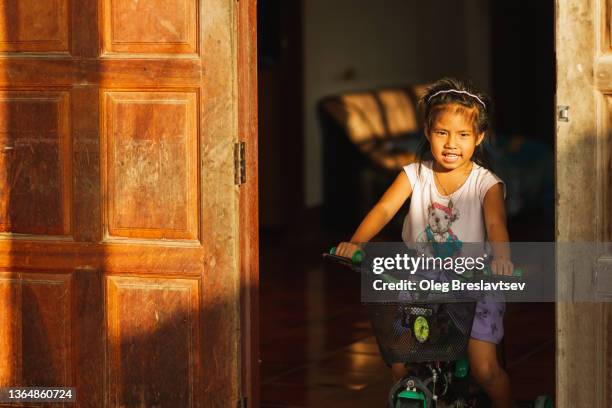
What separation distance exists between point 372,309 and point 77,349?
119 centimetres

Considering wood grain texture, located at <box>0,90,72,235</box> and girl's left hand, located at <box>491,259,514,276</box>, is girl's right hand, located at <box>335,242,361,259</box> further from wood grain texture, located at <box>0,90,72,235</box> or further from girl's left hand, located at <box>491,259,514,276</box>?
wood grain texture, located at <box>0,90,72,235</box>

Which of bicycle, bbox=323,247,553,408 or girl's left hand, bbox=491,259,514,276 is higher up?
girl's left hand, bbox=491,259,514,276

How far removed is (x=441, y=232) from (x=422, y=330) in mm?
505

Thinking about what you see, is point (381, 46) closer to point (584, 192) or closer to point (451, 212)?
point (451, 212)

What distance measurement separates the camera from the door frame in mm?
4480

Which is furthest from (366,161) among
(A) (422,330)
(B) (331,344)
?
(A) (422,330)

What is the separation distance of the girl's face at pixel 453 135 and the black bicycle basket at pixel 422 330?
58 centimetres

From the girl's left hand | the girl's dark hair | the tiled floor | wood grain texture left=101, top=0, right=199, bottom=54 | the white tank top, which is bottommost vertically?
the tiled floor

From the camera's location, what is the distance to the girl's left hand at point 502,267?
163 inches

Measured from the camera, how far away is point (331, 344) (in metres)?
6.77

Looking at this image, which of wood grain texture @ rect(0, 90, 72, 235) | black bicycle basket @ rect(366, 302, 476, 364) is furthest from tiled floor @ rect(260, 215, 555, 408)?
wood grain texture @ rect(0, 90, 72, 235)

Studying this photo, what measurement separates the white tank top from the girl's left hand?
0.33 meters

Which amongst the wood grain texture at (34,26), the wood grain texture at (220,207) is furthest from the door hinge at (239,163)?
the wood grain texture at (34,26)

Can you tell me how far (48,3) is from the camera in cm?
471
